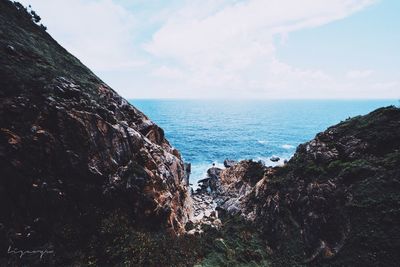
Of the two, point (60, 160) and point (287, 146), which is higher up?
point (60, 160)

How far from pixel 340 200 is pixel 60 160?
81.0ft

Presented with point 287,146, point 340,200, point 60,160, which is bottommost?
point 287,146

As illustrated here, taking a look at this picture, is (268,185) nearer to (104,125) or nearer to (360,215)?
(360,215)

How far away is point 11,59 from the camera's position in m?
21.6

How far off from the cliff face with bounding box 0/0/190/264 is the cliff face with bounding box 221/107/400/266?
11320 millimetres

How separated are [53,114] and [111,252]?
41.2 ft

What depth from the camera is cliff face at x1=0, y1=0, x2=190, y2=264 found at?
55.3 ft

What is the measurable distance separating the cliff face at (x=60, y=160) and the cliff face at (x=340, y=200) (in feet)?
37.1

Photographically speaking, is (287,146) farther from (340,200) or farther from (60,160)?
(60,160)

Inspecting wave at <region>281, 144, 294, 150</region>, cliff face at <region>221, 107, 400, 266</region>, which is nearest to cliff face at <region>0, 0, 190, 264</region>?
cliff face at <region>221, 107, 400, 266</region>

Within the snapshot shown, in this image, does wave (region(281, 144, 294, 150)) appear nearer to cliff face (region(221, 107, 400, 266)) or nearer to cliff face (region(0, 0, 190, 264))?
cliff face (region(221, 107, 400, 266))

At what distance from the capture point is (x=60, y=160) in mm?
19203

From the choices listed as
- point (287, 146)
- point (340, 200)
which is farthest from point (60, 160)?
point (287, 146)

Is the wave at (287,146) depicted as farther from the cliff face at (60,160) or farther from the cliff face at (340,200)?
the cliff face at (60,160)
